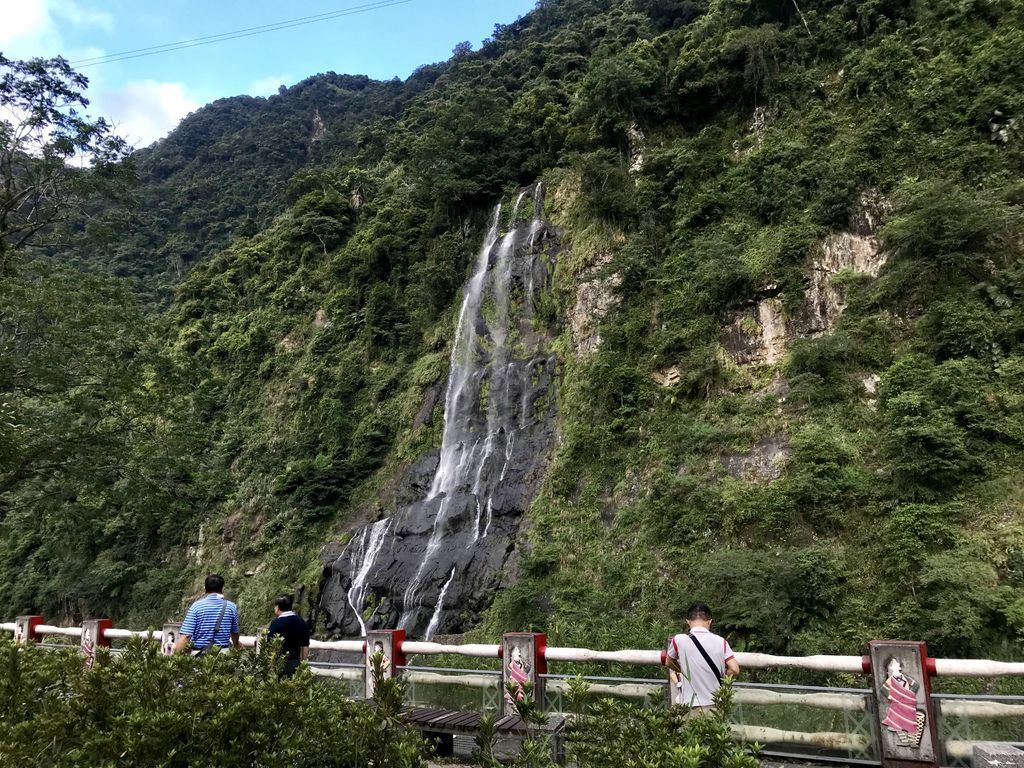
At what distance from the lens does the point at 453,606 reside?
13.5 m

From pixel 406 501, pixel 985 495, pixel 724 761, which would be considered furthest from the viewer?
pixel 406 501

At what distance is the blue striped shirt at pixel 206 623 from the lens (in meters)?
5.47

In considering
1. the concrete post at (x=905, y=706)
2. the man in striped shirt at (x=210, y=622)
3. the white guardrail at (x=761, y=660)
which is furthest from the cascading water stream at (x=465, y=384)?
the concrete post at (x=905, y=706)

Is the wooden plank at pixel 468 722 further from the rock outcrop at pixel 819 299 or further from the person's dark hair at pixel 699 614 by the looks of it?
the rock outcrop at pixel 819 299

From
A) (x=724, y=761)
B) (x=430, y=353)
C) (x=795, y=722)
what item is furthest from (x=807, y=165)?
(x=724, y=761)

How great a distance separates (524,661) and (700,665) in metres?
2.03

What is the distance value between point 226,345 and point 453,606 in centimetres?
2013

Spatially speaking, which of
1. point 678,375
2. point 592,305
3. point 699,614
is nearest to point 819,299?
point 678,375

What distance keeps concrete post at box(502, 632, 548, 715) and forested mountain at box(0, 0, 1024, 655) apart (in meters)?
4.43

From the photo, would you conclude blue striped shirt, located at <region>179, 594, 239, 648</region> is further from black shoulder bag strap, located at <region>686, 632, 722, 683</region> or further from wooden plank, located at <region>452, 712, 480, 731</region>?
black shoulder bag strap, located at <region>686, 632, 722, 683</region>

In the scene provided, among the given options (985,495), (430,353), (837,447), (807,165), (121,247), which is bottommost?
(985,495)

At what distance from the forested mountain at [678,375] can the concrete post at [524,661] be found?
4.43m

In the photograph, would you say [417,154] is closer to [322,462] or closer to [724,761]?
[322,462]

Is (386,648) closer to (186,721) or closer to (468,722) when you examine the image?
(468,722)
